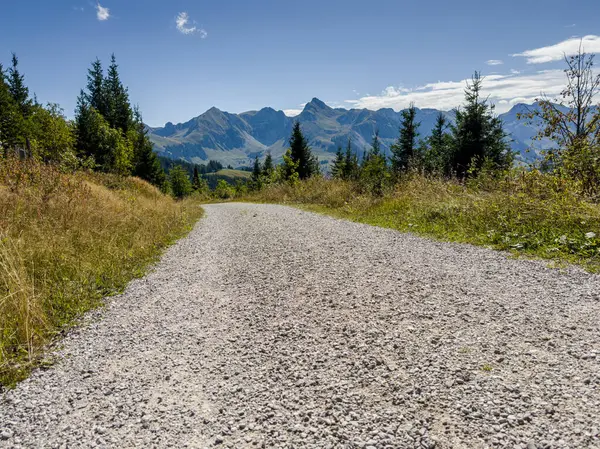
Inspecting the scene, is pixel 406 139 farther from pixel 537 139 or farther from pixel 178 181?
pixel 178 181

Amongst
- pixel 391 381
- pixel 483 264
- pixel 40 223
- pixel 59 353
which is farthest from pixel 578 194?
pixel 40 223

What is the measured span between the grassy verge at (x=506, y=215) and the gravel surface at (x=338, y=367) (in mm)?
1301

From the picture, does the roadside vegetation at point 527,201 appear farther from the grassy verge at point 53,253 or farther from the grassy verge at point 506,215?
the grassy verge at point 53,253

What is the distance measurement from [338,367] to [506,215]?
284 inches

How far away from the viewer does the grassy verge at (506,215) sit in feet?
20.7

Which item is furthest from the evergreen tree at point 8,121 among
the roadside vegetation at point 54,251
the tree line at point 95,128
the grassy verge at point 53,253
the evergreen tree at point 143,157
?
the grassy verge at point 53,253

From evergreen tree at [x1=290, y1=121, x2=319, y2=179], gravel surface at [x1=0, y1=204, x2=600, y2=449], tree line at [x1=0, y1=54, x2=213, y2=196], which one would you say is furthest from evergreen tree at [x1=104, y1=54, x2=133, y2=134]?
gravel surface at [x1=0, y1=204, x2=600, y2=449]

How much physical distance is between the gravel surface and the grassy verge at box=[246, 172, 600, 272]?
4.27 ft

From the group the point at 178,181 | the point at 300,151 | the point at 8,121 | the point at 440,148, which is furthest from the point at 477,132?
the point at 178,181

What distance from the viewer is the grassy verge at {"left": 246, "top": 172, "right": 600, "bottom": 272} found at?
6320mm

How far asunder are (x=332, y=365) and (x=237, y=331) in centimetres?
148

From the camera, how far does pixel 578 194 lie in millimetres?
7949

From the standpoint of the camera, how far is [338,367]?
3.25m

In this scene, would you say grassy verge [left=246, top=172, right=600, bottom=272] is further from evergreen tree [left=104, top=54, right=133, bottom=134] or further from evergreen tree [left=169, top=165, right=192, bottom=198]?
evergreen tree [left=169, top=165, right=192, bottom=198]
